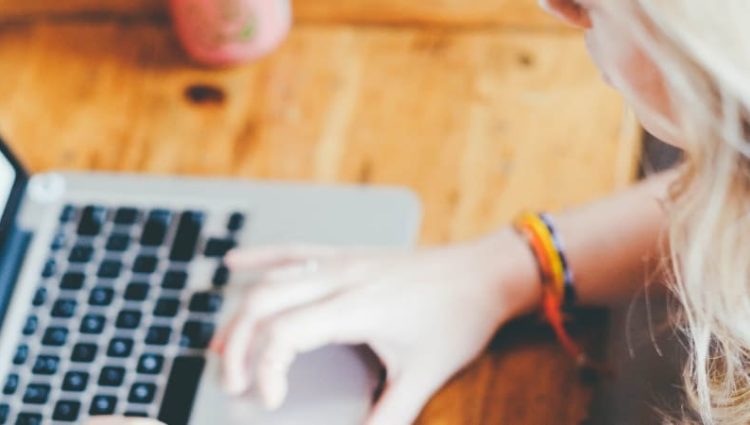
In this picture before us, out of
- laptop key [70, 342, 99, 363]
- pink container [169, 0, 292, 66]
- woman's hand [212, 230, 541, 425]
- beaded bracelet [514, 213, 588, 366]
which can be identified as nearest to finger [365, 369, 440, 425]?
woman's hand [212, 230, 541, 425]

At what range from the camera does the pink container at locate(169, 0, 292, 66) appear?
0.87m

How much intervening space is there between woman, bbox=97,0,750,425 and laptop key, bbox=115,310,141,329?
0.21 ft

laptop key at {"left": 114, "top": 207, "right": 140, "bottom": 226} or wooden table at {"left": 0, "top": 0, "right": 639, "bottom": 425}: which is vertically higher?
wooden table at {"left": 0, "top": 0, "right": 639, "bottom": 425}

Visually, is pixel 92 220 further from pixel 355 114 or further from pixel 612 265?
pixel 612 265

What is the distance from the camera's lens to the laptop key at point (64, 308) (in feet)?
2.46

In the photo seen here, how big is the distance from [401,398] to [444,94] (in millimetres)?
306

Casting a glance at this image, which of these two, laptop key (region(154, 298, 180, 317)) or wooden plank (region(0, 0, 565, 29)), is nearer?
laptop key (region(154, 298, 180, 317))

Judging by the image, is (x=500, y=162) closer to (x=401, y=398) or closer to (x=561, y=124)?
(x=561, y=124)

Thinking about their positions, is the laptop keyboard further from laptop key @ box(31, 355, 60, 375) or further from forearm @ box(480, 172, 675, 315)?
forearm @ box(480, 172, 675, 315)

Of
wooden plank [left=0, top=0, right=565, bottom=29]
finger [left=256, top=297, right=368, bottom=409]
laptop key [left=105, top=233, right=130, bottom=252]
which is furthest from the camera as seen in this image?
wooden plank [left=0, top=0, right=565, bottom=29]

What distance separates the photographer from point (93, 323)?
29.1 inches

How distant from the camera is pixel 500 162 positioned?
84 cm

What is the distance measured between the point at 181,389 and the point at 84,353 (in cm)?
8

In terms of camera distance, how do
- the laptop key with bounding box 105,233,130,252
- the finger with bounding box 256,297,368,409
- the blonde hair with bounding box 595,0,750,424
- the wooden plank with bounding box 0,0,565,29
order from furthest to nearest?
1. the wooden plank with bounding box 0,0,565,29
2. the laptop key with bounding box 105,233,130,252
3. the finger with bounding box 256,297,368,409
4. the blonde hair with bounding box 595,0,750,424
